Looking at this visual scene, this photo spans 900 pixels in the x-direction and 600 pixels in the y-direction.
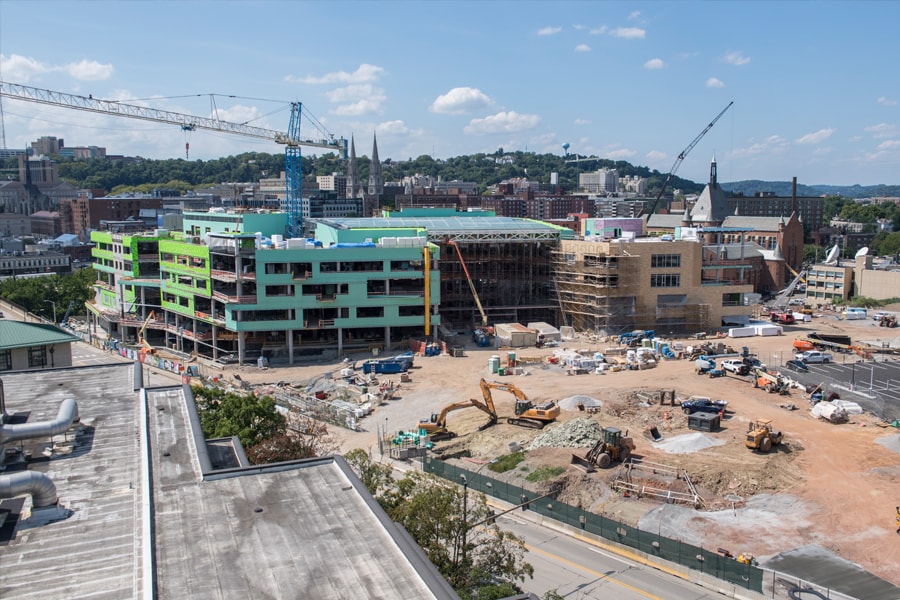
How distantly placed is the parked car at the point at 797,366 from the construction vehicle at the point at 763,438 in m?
22.4

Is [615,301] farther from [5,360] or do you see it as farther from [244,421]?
[5,360]

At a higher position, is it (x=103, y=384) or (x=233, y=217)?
(x=233, y=217)

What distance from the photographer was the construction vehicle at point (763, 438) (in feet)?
149

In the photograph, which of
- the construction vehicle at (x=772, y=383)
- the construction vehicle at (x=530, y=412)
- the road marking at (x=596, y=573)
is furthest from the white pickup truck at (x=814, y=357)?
the road marking at (x=596, y=573)

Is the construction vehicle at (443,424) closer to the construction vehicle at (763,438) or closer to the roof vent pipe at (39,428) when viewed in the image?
the construction vehicle at (763,438)

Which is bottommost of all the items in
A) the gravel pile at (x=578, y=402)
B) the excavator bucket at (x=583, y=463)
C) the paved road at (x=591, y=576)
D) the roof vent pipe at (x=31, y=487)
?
the paved road at (x=591, y=576)

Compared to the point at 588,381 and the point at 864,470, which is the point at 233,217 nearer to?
the point at 588,381

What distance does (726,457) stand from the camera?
4538 cm

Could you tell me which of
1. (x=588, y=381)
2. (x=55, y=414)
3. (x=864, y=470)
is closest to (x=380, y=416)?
(x=588, y=381)

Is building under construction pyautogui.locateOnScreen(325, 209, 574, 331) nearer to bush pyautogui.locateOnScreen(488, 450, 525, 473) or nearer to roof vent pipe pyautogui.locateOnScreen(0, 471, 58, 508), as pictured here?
bush pyautogui.locateOnScreen(488, 450, 525, 473)

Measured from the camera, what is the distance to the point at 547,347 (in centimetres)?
8006

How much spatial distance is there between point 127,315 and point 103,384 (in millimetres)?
60085

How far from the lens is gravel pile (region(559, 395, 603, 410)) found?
56250 mm

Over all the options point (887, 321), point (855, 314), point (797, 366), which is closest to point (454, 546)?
point (797, 366)
